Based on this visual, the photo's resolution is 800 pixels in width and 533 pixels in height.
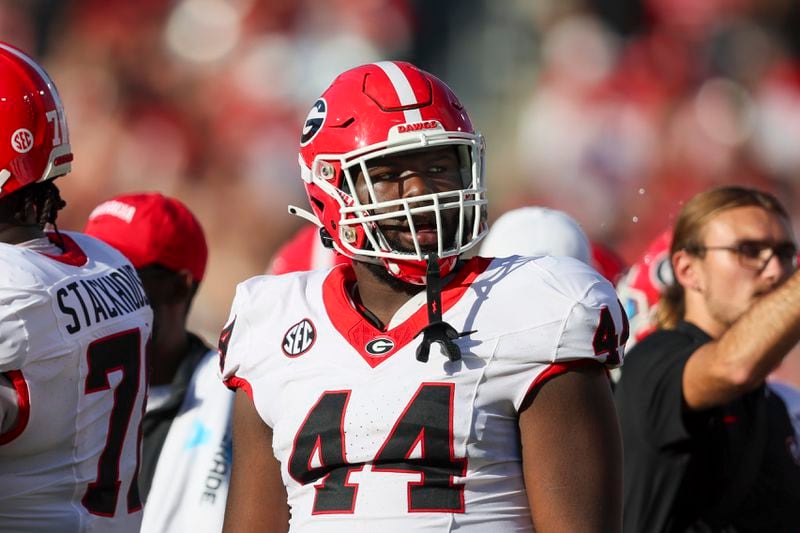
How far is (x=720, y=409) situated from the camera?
10.9ft

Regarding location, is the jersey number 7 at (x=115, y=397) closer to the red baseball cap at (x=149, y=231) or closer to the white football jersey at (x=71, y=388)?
the white football jersey at (x=71, y=388)

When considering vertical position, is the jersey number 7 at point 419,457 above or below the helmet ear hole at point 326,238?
below

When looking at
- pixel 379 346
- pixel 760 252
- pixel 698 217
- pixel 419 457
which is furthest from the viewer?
pixel 698 217

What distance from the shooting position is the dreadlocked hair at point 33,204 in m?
2.52

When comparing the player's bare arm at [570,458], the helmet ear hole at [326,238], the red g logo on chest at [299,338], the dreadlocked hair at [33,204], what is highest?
the dreadlocked hair at [33,204]

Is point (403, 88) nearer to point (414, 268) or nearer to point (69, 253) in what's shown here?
point (414, 268)

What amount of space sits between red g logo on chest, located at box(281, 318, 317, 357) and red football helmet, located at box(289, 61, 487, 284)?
16 centimetres

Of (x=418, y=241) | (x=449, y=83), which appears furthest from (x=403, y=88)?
(x=449, y=83)

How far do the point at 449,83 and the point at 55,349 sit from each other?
6.67 meters

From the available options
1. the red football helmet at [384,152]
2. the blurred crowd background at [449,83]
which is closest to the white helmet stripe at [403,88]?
the red football helmet at [384,152]

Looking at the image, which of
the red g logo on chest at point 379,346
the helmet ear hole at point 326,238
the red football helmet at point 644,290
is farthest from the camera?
the red football helmet at point 644,290

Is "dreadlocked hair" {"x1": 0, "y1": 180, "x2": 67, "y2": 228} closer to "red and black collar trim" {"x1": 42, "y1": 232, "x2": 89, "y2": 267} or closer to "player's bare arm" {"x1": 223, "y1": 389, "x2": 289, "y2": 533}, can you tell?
"red and black collar trim" {"x1": 42, "y1": 232, "x2": 89, "y2": 267}

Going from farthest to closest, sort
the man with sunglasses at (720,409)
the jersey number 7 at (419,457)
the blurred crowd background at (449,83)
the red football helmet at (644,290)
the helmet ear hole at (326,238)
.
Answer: the blurred crowd background at (449,83)
the red football helmet at (644,290)
the man with sunglasses at (720,409)
the helmet ear hole at (326,238)
the jersey number 7 at (419,457)

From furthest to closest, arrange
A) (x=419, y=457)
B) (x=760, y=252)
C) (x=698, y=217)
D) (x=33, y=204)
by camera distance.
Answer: (x=698, y=217) → (x=760, y=252) → (x=33, y=204) → (x=419, y=457)
